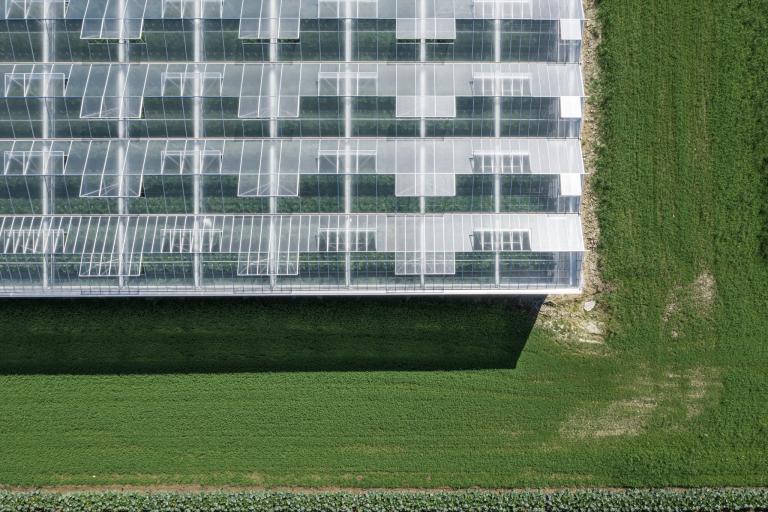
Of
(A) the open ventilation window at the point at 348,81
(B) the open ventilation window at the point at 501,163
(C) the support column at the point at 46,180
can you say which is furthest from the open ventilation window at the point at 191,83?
(B) the open ventilation window at the point at 501,163

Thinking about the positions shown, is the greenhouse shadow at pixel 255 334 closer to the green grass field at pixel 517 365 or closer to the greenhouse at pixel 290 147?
the green grass field at pixel 517 365

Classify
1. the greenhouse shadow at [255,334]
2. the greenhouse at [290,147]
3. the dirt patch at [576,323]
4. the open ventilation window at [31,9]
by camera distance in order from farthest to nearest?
the dirt patch at [576,323] < the greenhouse shadow at [255,334] < the open ventilation window at [31,9] < the greenhouse at [290,147]

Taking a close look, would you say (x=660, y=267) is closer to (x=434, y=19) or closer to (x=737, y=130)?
(x=737, y=130)

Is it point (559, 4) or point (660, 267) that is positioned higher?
point (559, 4)

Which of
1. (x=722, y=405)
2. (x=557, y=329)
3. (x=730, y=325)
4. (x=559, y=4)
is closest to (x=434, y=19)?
(x=559, y=4)

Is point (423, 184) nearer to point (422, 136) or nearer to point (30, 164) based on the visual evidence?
point (422, 136)
